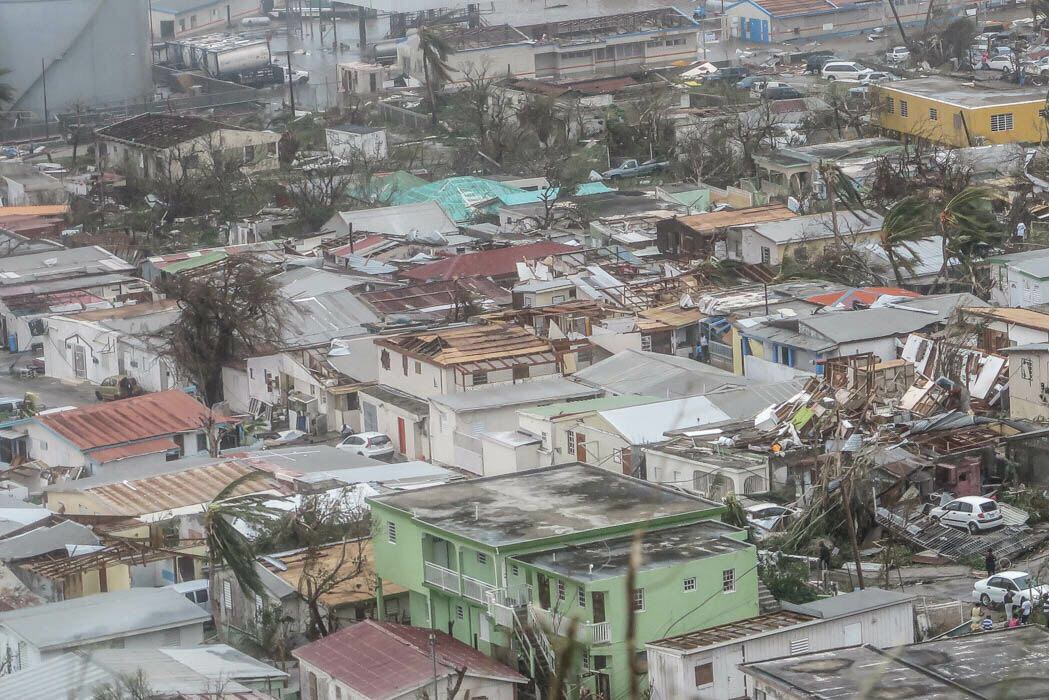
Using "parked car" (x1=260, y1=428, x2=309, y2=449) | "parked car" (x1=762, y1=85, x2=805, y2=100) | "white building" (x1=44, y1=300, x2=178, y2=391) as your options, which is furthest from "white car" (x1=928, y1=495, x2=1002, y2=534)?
"parked car" (x1=762, y1=85, x2=805, y2=100)

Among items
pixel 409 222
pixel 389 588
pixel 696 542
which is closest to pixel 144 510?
pixel 389 588

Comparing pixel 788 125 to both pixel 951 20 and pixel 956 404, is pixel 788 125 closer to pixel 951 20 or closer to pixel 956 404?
pixel 951 20

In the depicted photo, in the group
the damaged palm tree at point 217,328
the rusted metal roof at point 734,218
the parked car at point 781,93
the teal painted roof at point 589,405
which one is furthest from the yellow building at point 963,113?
the teal painted roof at point 589,405

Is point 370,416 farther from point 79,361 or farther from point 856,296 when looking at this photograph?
point 856,296

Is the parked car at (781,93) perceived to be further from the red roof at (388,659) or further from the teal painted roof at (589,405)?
the red roof at (388,659)

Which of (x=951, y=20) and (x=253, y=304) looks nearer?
(x=253, y=304)

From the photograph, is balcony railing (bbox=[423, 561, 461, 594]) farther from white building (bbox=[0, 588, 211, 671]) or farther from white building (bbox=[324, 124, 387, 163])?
white building (bbox=[324, 124, 387, 163])
